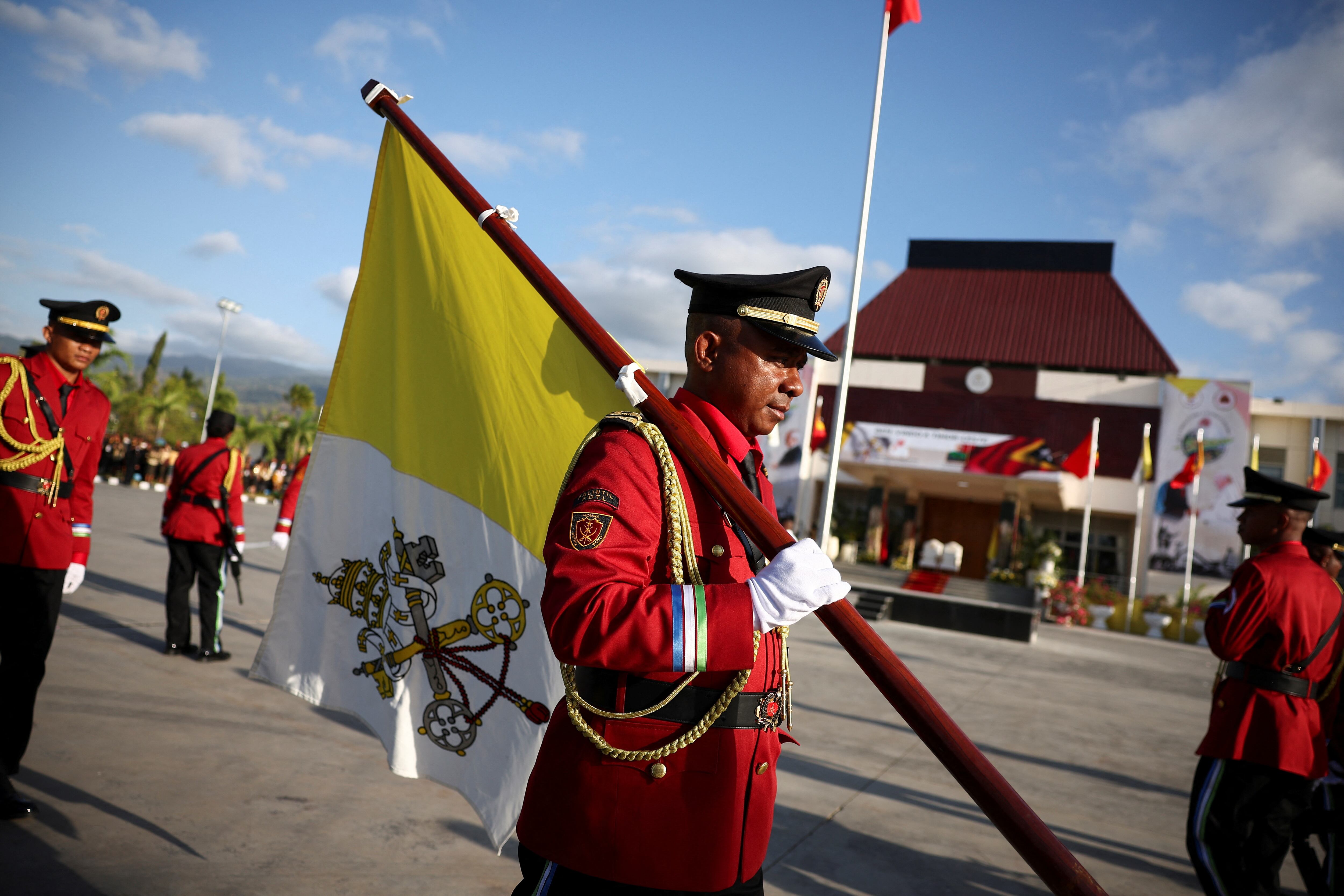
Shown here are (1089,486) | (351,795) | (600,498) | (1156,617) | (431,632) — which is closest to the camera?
(600,498)

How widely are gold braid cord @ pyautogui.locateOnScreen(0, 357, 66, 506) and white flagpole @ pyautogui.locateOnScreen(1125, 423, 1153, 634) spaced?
25.7 meters

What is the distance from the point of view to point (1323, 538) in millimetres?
4570

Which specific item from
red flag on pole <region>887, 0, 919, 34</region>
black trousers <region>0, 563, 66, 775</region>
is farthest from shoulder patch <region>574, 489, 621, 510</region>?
red flag on pole <region>887, 0, 919, 34</region>

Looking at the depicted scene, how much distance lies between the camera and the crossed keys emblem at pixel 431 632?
261cm

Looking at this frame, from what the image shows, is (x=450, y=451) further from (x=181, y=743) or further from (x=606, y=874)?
(x=181, y=743)

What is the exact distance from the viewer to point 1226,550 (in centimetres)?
2744

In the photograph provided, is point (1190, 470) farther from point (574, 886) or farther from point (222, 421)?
point (574, 886)

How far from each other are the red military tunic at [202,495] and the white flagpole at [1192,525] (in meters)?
24.2

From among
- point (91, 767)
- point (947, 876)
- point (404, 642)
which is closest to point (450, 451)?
point (404, 642)

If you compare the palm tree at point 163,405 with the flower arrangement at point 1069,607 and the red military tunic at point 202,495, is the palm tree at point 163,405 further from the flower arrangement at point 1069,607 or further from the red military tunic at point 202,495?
the flower arrangement at point 1069,607

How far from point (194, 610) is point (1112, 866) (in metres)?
8.03

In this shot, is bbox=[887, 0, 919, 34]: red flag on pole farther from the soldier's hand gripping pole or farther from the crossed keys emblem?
the crossed keys emblem

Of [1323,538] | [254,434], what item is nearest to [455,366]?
[1323,538]

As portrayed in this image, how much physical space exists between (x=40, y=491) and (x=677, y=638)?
3649 mm
